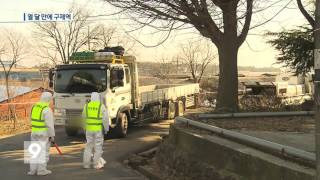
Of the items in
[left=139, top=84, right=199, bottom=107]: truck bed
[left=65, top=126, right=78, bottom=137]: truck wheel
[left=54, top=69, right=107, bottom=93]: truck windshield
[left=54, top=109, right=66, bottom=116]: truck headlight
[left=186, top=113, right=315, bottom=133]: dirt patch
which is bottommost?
[left=65, top=126, right=78, bottom=137]: truck wheel

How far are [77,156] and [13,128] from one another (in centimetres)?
→ 1063

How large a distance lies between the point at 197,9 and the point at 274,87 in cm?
1892

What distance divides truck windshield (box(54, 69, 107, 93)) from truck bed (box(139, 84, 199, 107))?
12.1 feet

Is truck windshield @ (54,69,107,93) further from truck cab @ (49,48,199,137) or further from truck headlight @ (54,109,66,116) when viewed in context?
truck headlight @ (54,109,66,116)

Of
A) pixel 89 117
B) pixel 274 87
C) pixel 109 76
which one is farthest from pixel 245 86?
pixel 89 117

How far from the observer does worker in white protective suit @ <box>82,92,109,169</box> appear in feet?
43.4

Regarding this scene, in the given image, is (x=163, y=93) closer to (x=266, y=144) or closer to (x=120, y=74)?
(x=120, y=74)

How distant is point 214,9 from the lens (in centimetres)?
1516

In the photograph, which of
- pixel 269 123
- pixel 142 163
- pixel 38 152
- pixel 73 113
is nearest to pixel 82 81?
pixel 73 113

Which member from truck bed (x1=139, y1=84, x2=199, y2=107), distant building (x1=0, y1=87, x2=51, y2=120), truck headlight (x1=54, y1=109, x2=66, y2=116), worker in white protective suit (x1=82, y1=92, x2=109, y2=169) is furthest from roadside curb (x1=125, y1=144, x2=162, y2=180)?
distant building (x1=0, y1=87, x2=51, y2=120)

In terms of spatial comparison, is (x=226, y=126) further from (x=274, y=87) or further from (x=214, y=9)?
(x=274, y=87)

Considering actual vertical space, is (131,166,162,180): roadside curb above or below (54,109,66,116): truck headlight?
below

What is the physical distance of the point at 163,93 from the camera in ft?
83.2

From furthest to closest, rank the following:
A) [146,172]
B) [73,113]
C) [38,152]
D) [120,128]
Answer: [120,128], [73,113], [38,152], [146,172]
